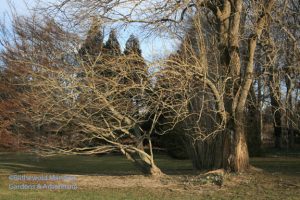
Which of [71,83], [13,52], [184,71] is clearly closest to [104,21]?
[71,83]

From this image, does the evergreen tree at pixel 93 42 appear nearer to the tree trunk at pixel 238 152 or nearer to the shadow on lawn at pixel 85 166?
the shadow on lawn at pixel 85 166

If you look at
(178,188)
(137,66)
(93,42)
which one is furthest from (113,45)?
(178,188)

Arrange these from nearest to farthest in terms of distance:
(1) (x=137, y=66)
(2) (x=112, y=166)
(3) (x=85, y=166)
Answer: (1) (x=137, y=66)
(2) (x=112, y=166)
(3) (x=85, y=166)

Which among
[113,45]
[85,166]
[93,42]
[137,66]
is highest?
[93,42]

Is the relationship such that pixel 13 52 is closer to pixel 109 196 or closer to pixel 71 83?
pixel 71 83

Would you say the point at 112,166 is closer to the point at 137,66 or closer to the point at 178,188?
the point at 178,188

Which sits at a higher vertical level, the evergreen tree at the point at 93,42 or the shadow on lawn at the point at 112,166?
the evergreen tree at the point at 93,42

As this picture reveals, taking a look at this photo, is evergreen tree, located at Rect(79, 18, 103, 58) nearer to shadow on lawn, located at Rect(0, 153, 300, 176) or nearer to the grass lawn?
the grass lawn

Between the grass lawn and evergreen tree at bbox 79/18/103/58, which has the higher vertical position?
evergreen tree at bbox 79/18/103/58

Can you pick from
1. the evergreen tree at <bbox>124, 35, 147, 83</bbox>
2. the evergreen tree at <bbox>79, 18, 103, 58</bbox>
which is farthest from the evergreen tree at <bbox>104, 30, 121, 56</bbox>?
the evergreen tree at <bbox>124, 35, 147, 83</bbox>

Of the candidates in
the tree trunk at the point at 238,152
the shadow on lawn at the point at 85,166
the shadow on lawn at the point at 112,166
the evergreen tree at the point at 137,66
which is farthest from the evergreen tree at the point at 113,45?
the shadow on lawn at the point at 85,166

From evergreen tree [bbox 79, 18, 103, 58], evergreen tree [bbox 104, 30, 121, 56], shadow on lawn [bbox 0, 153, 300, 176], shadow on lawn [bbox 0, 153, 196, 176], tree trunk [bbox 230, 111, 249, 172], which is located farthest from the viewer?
shadow on lawn [bbox 0, 153, 196, 176]

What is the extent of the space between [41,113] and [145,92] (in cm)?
366

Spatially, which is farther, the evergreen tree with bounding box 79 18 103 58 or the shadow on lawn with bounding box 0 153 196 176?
the shadow on lawn with bounding box 0 153 196 176
